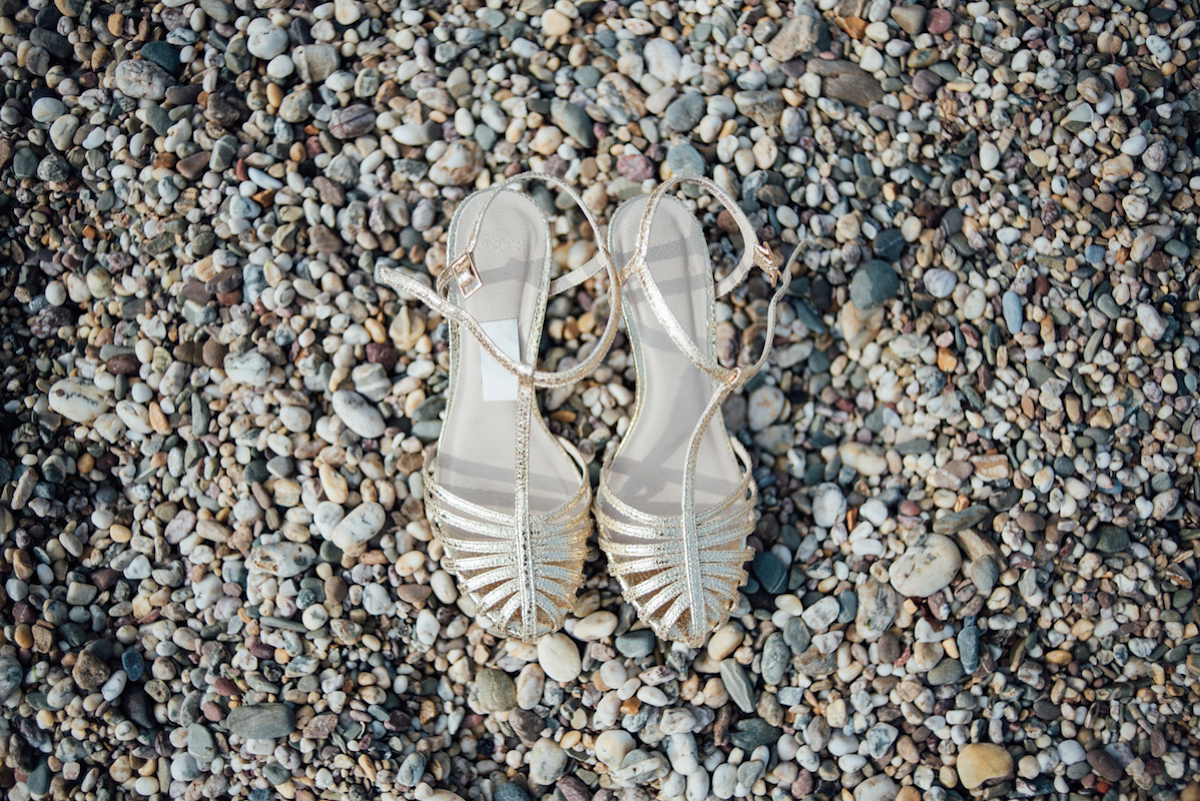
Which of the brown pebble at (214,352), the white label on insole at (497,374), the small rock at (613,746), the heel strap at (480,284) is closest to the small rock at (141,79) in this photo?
the brown pebble at (214,352)

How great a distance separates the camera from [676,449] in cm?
227

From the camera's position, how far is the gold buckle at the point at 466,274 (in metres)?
2.16

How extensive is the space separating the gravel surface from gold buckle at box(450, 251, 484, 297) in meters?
0.31

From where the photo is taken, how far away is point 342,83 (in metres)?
2.49

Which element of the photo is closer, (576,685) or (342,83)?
(576,685)

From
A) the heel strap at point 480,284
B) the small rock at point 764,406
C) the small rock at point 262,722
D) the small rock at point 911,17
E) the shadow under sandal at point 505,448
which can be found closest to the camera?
the heel strap at point 480,284

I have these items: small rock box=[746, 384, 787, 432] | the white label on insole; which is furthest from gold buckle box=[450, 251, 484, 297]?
small rock box=[746, 384, 787, 432]

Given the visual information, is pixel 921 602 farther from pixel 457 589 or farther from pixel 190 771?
pixel 190 771

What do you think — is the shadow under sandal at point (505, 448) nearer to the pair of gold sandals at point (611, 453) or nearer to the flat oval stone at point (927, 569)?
the pair of gold sandals at point (611, 453)

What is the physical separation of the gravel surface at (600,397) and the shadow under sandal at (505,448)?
174mm

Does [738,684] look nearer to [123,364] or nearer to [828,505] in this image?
[828,505]

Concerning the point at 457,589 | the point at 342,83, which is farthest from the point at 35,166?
the point at 457,589

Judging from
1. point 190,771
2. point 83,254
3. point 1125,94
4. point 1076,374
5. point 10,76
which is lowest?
point 190,771

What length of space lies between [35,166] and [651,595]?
2.43m
